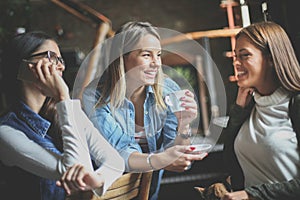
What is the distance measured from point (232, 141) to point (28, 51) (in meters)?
0.45

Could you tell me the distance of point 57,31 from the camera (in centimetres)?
82

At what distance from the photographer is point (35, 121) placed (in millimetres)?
713

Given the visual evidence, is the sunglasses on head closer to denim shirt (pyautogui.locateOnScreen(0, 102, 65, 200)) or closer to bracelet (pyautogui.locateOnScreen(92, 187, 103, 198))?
denim shirt (pyautogui.locateOnScreen(0, 102, 65, 200))

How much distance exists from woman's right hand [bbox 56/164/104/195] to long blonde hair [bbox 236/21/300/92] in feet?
1.31

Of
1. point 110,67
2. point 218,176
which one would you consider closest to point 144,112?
point 110,67

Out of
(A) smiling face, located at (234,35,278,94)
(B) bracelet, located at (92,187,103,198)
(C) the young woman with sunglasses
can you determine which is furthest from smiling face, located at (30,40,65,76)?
(A) smiling face, located at (234,35,278,94)

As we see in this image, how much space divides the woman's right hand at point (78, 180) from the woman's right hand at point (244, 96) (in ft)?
1.06

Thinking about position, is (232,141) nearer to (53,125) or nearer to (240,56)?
(240,56)

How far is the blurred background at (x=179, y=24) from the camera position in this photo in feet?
2.51

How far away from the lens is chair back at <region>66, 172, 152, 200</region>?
70 cm

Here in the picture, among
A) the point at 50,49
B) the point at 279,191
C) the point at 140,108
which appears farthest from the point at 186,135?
the point at 50,49

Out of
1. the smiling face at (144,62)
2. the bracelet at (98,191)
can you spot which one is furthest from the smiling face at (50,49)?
the bracelet at (98,191)

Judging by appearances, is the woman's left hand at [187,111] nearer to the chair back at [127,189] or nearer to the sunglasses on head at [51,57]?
the chair back at [127,189]

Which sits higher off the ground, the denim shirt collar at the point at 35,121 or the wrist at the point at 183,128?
the denim shirt collar at the point at 35,121
